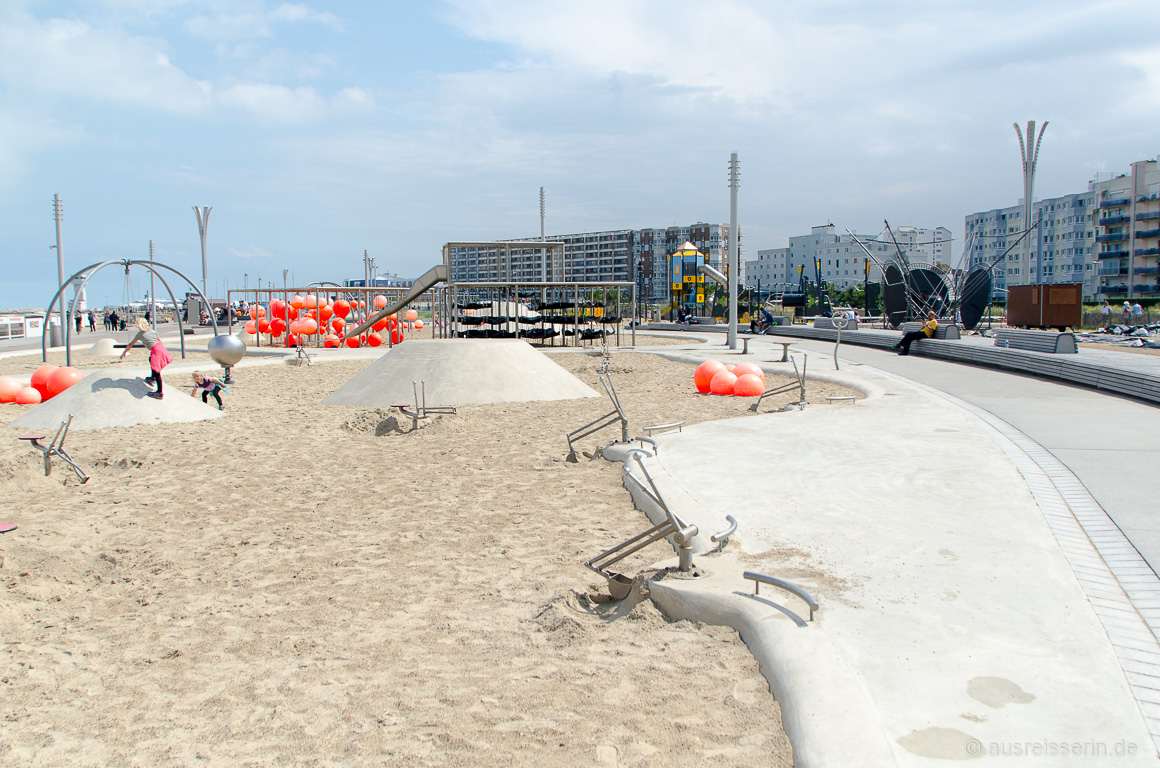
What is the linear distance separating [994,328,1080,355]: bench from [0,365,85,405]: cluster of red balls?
20.6 metres

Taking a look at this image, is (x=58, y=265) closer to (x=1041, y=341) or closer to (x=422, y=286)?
(x=422, y=286)

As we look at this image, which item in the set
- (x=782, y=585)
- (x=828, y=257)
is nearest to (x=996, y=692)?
(x=782, y=585)

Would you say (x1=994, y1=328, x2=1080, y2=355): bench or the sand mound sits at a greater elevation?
(x1=994, y1=328, x2=1080, y2=355): bench

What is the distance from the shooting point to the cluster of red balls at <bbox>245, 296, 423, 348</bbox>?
3030 centimetres

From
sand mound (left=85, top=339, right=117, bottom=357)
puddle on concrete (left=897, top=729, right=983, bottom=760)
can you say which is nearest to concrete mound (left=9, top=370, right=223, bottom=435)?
puddle on concrete (left=897, top=729, right=983, bottom=760)

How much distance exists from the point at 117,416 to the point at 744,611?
1088cm

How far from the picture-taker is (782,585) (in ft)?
13.2

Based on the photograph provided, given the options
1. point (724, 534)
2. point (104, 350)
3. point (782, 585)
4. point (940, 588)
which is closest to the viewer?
point (782, 585)

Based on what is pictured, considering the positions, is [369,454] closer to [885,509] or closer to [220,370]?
[885,509]

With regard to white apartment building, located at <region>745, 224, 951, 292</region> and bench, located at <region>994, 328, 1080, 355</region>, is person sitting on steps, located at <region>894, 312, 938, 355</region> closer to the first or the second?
bench, located at <region>994, 328, 1080, 355</region>

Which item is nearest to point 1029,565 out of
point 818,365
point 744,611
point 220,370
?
point 744,611

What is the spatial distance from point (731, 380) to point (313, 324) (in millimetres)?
20561

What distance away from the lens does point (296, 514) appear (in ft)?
22.2

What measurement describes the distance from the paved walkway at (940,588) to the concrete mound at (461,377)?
17.8ft
